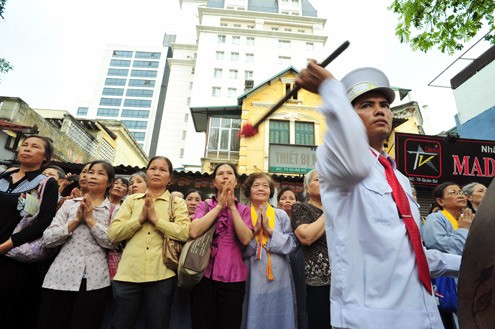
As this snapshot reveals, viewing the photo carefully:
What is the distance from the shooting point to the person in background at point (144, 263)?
9.09ft

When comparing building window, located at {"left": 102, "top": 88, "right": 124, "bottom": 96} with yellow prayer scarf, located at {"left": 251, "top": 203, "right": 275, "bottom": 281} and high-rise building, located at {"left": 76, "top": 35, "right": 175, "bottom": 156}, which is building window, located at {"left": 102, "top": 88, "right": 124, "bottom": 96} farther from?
yellow prayer scarf, located at {"left": 251, "top": 203, "right": 275, "bottom": 281}

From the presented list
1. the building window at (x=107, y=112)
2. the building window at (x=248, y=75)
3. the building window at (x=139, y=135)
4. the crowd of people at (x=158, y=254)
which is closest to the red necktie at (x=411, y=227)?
the crowd of people at (x=158, y=254)

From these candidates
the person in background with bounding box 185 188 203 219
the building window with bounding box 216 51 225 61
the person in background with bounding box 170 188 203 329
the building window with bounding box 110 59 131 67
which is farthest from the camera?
the building window with bounding box 110 59 131 67

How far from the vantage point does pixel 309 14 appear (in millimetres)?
43812

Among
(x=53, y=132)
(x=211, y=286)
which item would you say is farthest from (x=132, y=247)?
(x=53, y=132)

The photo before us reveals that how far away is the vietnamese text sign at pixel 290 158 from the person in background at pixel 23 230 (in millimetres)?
11521

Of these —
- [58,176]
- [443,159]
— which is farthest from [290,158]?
[58,176]

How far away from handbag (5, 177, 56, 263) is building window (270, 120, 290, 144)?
12.9 meters

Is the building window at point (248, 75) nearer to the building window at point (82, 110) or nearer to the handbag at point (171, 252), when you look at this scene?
the handbag at point (171, 252)

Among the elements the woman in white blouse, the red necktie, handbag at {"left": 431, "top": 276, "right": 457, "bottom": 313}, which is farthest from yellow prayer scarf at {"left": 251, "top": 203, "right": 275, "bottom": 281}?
the red necktie

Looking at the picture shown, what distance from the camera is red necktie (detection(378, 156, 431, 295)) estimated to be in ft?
4.33

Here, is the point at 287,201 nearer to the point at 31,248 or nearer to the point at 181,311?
the point at 181,311

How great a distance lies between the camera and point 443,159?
9492mm

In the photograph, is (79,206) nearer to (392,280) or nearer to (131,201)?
(131,201)
